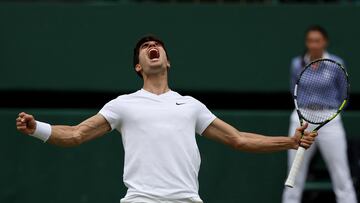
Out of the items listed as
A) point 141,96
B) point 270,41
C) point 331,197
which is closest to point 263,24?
point 270,41

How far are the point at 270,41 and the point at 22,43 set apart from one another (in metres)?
2.53

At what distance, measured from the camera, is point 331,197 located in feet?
29.9

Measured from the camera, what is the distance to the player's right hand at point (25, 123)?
5207mm

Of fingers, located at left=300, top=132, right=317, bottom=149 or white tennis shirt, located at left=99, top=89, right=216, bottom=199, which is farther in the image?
fingers, located at left=300, top=132, right=317, bottom=149

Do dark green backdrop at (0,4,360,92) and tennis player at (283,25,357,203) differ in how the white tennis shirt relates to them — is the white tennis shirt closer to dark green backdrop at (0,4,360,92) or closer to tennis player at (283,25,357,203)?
tennis player at (283,25,357,203)

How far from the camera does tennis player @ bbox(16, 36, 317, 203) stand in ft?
17.7

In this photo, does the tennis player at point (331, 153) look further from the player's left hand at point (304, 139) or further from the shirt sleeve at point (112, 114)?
the shirt sleeve at point (112, 114)

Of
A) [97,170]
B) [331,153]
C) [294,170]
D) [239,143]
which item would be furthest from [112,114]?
[97,170]

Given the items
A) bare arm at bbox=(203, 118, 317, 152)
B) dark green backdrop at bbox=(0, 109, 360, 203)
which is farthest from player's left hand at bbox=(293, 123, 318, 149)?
dark green backdrop at bbox=(0, 109, 360, 203)

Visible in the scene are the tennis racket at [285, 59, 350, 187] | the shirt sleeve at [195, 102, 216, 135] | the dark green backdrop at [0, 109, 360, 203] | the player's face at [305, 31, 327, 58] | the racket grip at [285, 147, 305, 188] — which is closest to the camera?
the racket grip at [285, 147, 305, 188]

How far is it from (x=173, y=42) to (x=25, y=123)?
420cm

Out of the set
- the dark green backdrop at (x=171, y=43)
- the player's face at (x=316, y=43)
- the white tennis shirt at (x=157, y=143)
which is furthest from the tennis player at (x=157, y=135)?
the dark green backdrop at (x=171, y=43)

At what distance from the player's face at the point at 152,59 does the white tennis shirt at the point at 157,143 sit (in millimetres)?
171

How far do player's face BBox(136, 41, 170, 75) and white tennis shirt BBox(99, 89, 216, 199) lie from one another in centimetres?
17
